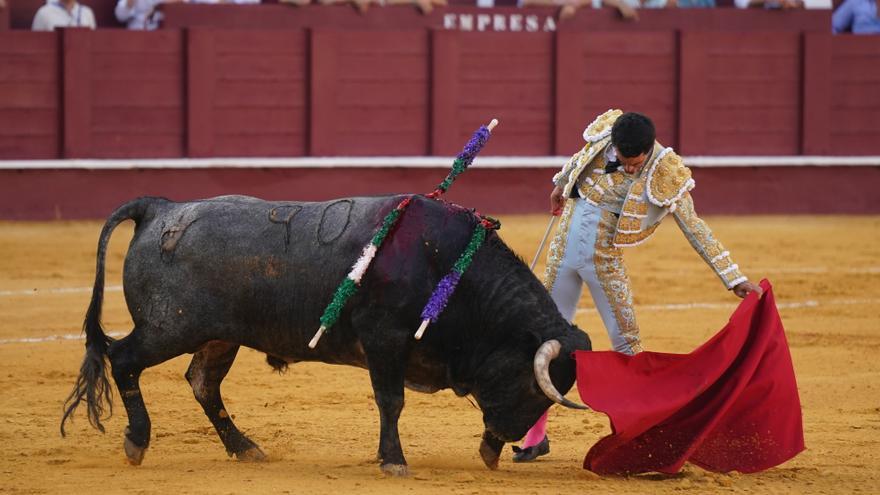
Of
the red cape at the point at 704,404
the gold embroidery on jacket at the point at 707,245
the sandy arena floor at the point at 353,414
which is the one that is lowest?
the sandy arena floor at the point at 353,414

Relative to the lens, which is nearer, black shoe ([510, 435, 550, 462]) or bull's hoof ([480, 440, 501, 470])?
bull's hoof ([480, 440, 501, 470])

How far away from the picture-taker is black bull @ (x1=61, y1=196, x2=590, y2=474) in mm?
4324

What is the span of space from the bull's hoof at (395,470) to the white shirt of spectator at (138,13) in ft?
22.7

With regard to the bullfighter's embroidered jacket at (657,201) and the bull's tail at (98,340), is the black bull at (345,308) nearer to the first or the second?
the bull's tail at (98,340)

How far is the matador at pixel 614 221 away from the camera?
4438 mm

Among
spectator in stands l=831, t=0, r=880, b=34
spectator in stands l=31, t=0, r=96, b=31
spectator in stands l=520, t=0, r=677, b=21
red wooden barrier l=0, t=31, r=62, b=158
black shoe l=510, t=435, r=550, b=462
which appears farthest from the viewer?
spectator in stands l=831, t=0, r=880, b=34

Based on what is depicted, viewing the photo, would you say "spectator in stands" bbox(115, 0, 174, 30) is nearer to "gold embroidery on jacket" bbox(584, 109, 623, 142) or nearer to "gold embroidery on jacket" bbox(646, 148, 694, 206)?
"gold embroidery on jacket" bbox(584, 109, 623, 142)

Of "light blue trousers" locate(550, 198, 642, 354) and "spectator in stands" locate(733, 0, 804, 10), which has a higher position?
"spectator in stands" locate(733, 0, 804, 10)

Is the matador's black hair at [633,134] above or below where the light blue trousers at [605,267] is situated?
above

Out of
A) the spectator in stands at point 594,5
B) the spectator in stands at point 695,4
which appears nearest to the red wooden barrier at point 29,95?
the spectator in stands at point 594,5

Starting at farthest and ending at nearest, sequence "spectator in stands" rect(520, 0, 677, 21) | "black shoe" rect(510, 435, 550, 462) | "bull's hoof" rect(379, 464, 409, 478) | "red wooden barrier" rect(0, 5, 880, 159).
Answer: "spectator in stands" rect(520, 0, 677, 21)
"red wooden barrier" rect(0, 5, 880, 159)
"black shoe" rect(510, 435, 550, 462)
"bull's hoof" rect(379, 464, 409, 478)

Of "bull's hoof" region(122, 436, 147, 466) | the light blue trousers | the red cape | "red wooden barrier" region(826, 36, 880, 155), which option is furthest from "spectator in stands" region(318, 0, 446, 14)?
the red cape

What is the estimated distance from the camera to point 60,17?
34.2ft

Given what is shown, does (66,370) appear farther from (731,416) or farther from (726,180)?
(726,180)
